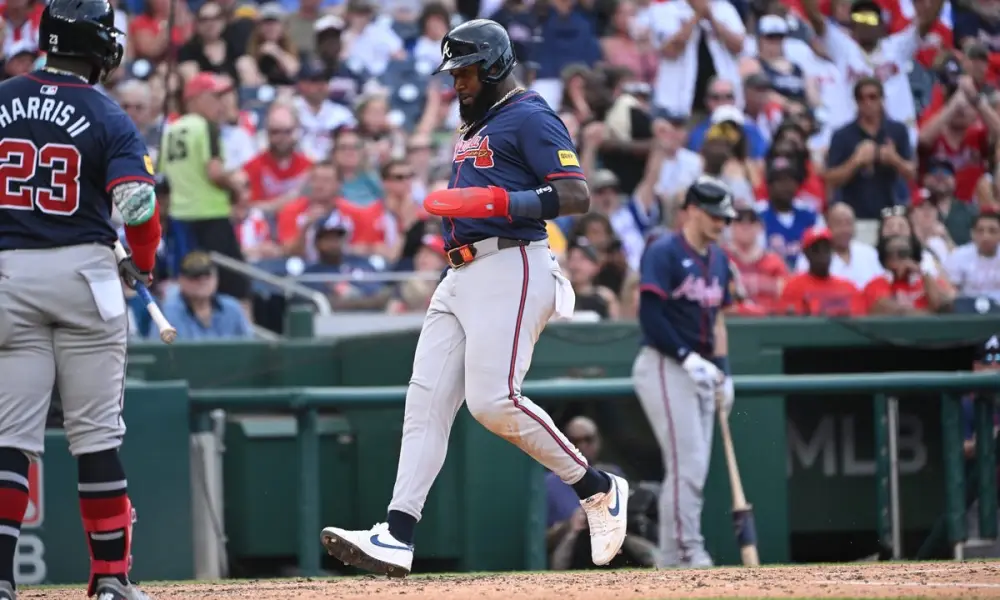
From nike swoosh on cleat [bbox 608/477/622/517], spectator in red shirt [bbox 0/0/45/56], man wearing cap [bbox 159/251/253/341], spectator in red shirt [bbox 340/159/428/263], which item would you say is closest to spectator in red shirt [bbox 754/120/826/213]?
spectator in red shirt [bbox 340/159/428/263]

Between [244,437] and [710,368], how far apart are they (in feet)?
8.62

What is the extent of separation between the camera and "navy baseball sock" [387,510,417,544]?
5805 millimetres

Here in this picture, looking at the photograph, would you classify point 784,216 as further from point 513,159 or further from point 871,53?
point 513,159

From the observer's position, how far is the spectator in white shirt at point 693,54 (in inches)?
556

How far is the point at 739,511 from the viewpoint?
8875 millimetres

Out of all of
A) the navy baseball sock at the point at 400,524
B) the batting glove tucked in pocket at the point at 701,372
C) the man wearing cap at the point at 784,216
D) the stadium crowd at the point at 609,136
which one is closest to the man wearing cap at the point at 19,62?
the stadium crowd at the point at 609,136

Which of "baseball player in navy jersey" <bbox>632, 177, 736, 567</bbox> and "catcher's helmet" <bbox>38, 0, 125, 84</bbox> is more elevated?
"catcher's helmet" <bbox>38, 0, 125, 84</bbox>

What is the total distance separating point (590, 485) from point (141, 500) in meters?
3.14

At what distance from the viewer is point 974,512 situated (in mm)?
9125

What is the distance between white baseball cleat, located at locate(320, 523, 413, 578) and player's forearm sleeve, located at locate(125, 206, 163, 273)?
1.17m

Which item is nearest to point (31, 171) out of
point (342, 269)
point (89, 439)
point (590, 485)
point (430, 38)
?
point (89, 439)

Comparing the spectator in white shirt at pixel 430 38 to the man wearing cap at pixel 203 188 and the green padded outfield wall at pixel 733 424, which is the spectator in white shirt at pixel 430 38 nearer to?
the man wearing cap at pixel 203 188

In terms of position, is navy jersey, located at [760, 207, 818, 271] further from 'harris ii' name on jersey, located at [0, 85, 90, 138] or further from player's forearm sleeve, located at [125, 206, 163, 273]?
'harris ii' name on jersey, located at [0, 85, 90, 138]

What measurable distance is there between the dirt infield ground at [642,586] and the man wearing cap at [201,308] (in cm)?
318
